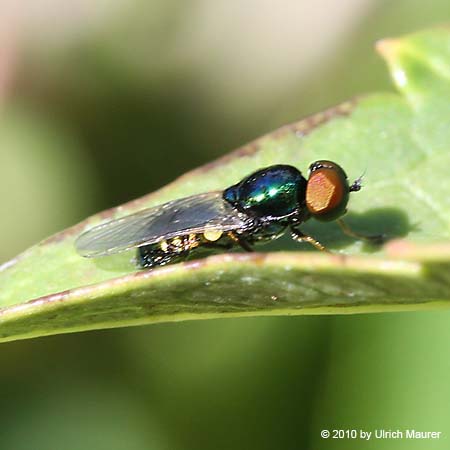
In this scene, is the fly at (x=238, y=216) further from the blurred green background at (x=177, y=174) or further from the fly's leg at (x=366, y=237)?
the blurred green background at (x=177, y=174)

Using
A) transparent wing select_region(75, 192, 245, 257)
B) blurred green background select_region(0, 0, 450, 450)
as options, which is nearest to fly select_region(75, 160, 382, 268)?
transparent wing select_region(75, 192, 245, 257)

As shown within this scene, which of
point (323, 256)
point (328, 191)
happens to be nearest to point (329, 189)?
point (328, 191)

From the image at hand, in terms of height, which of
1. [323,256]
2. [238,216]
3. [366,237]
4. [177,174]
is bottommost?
[323,256]

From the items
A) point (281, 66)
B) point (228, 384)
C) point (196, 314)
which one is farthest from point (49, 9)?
point (196, 314)

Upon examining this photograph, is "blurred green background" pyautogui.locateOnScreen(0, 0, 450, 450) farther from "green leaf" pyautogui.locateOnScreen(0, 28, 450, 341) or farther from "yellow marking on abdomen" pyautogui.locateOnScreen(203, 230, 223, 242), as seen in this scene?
"green leaf" pyautogui.locateOnScreen(0, 28, 450, 341)

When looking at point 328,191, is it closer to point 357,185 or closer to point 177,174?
point 357,185

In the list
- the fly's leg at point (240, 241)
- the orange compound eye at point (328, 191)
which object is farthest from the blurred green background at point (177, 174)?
the orange compound eye at point (328, 191)

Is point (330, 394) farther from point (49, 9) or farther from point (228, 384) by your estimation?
point (49, 9)
